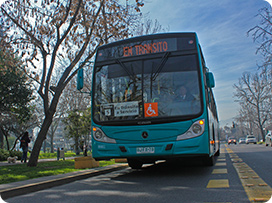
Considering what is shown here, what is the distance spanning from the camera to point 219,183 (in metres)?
6.10

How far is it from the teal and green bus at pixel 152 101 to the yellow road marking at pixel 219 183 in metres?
0.62

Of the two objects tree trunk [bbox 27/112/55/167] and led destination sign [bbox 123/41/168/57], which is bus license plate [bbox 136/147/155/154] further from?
tree trunk [bbox 27/112/55/167]

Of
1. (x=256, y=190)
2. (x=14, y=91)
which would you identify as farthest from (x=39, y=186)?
(x=14, y=91)

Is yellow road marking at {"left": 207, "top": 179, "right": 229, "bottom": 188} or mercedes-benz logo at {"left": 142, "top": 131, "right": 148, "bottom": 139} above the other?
mercedes-benz logo at {"left": 142, "top": 131, "right": 148, "bottom": 139}

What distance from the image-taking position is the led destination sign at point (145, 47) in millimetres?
7441

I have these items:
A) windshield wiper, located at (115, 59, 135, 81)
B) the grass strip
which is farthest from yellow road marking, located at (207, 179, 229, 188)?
the grass strip

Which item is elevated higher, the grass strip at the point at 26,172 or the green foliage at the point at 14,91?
the green foliage at the point at 14,91

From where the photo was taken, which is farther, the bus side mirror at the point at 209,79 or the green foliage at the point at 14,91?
the green foliage at the point at 14,91

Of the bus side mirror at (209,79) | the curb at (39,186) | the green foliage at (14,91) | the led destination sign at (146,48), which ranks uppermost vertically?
the green foliage at (14,91)

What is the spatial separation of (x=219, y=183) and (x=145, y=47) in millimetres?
3844

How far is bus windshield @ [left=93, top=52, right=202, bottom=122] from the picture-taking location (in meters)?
6.99

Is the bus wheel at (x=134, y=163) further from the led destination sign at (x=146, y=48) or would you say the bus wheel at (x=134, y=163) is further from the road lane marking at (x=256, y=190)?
the road lane marking at (x=256, y=190)

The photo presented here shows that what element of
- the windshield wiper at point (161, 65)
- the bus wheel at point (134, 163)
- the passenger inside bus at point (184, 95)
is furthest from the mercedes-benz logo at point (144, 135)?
the bus wheel at point (134, 163)

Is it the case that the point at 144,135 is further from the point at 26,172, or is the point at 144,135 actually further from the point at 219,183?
the point at 26,172
